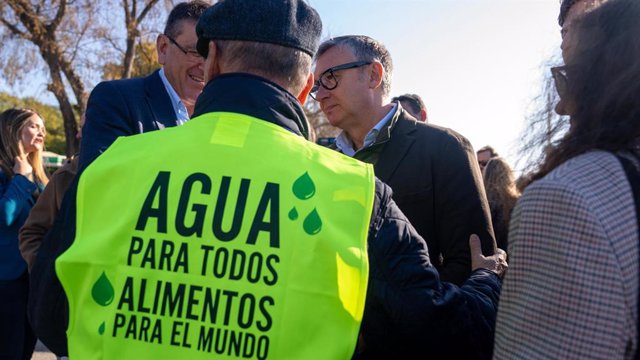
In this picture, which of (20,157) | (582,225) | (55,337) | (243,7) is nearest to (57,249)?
(55,337)

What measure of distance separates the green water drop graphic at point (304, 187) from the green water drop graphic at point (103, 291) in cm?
48

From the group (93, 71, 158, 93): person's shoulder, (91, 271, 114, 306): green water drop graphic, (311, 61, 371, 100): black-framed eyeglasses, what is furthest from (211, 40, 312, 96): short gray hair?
(311, 61, 371, 100): black-framed eyeglasses

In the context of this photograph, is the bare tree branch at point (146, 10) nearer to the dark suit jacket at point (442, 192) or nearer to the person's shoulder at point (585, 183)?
the dark suit jacket at point (442, 192)

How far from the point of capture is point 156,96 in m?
2.35

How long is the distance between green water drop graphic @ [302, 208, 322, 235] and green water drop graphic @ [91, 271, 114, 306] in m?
0.47

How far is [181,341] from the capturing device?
126cm

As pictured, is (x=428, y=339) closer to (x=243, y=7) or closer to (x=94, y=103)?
(x=243, y=7)

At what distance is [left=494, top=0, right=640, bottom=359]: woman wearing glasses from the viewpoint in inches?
45.2

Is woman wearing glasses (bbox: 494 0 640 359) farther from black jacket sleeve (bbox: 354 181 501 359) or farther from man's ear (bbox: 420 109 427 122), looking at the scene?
man's ear (bbox: 420 109 427 122)

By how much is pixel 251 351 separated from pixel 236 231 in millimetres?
266

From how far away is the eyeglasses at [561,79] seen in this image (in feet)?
4.72

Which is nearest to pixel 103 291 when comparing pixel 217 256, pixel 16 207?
pixel 217 256

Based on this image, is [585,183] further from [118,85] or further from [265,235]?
[118,85]

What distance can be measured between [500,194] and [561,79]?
9.93 ft
